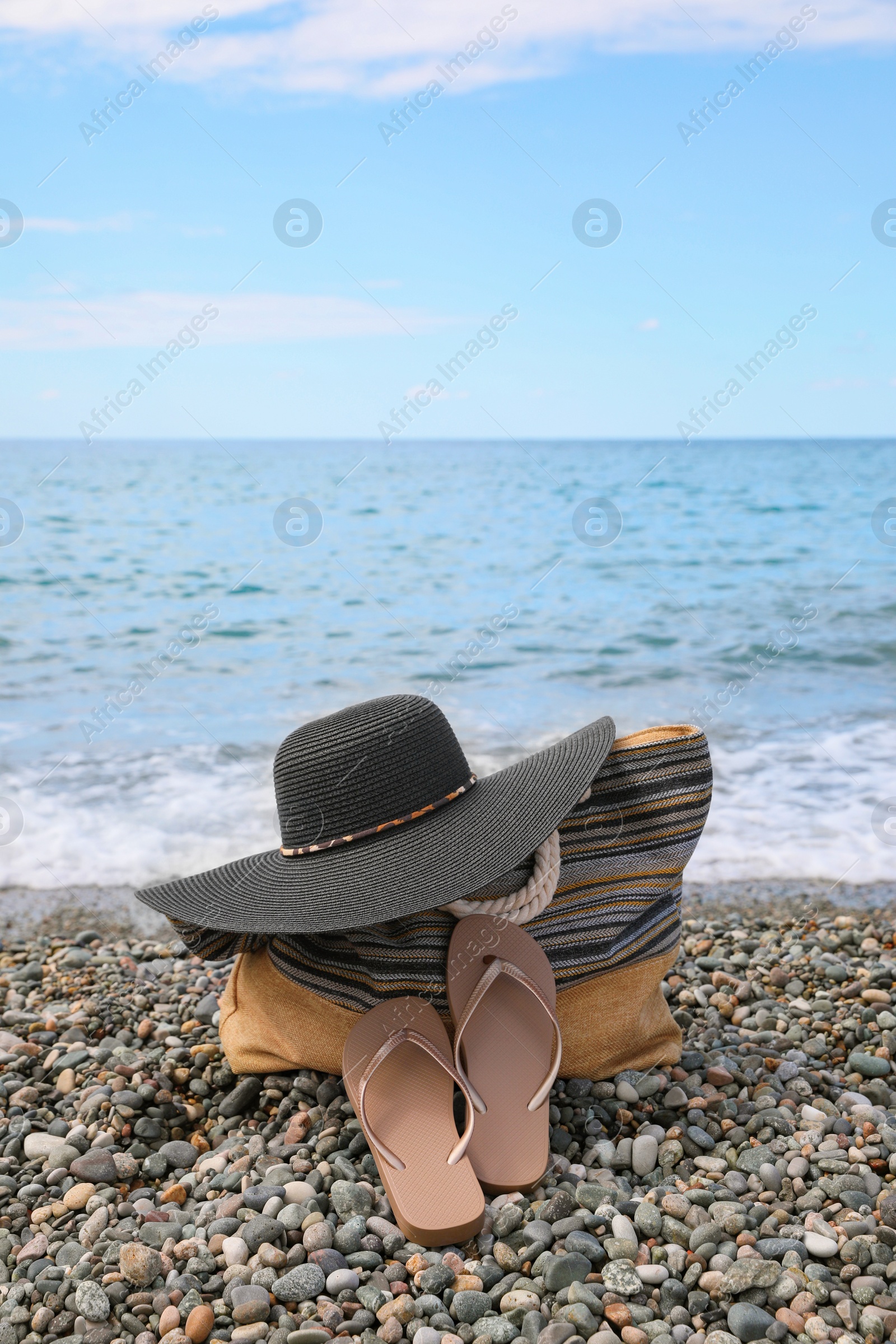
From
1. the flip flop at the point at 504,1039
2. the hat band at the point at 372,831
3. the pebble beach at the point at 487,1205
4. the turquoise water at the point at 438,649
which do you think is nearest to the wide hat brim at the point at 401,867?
the hat band at the point at 372,831

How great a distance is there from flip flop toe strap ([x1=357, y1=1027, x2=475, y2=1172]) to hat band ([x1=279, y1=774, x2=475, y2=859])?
44cm

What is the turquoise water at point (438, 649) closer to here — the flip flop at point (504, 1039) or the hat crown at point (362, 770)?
the flip flop at point (504, 1039)

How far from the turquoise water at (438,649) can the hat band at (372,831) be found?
7.51ft

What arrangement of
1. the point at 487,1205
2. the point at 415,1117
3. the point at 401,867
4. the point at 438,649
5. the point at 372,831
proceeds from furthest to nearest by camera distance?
1. the point at 438,649
2. the point at 372,831
3. the point at 401,867
4. the point at 415,1117
5. the point at 487,1205

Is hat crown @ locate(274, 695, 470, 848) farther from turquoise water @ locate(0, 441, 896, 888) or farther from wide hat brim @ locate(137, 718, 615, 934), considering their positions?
turquoise water @ locate(0, 441, 896, 888)

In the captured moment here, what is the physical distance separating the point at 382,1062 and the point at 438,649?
742cm

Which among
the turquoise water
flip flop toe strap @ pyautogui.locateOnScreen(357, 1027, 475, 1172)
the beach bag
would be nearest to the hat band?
the beach bag

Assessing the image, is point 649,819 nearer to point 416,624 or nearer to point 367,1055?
point 367,1055

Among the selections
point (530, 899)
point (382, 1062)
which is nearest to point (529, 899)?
point (530, 899)

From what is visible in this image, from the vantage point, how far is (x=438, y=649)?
9625 mm

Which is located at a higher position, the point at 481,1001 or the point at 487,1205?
the point at 481,1001

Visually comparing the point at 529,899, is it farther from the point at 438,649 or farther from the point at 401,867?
the point at 438,649

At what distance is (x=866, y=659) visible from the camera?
831 cm

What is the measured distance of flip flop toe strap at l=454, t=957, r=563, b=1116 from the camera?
223cm
